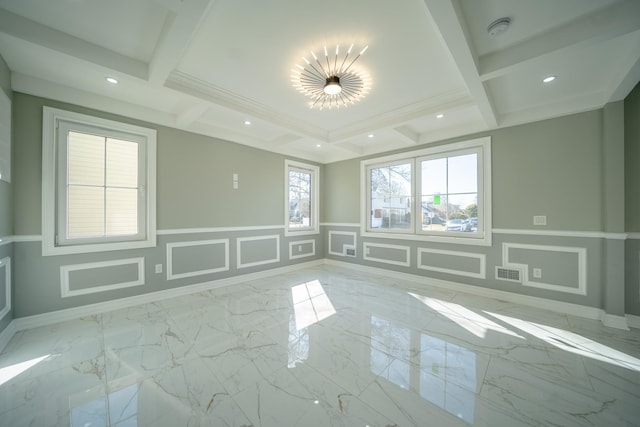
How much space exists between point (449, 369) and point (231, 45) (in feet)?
10.5

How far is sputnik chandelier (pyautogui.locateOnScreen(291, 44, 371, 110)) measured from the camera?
2.17 meters

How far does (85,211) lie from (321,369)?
323cm

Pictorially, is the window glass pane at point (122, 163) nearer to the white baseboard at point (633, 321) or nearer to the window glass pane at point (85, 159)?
the window glass pane at point (85, 159)

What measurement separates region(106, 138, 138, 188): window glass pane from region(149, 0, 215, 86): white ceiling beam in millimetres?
1281

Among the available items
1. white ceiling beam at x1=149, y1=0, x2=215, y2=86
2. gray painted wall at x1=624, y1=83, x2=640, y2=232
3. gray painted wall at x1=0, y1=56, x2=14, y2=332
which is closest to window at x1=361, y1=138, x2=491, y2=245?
gray painted wall at x1=624, y1=83, x2=640, y2=232

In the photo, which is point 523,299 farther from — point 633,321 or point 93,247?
point 93,247

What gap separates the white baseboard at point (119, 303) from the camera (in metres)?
2.49

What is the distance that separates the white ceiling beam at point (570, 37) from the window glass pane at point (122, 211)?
167 inches

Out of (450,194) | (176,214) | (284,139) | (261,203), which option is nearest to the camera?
(176,214)

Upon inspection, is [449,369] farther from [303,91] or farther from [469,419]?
[303,91]

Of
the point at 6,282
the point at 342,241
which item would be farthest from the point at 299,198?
the point at 6,282

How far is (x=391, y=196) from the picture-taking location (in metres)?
4.70

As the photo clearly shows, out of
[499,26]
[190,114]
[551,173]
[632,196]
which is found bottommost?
[632,196]

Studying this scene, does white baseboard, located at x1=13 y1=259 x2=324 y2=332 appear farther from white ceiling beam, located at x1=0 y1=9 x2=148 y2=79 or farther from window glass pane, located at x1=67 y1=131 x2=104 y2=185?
white ceiling beam, located at x1=0 y1=9 x2=148 y2=79
